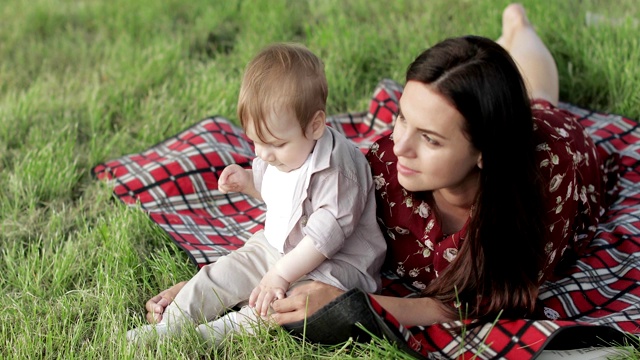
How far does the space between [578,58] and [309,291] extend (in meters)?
2.31

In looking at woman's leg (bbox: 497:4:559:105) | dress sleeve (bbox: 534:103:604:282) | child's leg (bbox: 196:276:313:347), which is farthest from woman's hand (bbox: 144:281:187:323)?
woman's leg (bbox: 497:4:559:105)

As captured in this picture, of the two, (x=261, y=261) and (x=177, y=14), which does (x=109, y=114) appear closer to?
(x=177, y=14)

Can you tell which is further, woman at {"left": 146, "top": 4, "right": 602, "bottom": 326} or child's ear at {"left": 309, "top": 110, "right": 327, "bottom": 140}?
child's ear at {"left": 309, "top": 110, "right": 327, "bottom": 140}

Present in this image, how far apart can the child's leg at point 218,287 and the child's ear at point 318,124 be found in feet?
1.48


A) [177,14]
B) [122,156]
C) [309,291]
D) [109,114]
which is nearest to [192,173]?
[122,156]

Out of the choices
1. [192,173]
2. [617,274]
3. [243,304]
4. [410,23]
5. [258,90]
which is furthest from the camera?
[410,23]

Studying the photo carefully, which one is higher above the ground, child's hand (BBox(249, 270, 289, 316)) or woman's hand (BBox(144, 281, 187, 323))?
child's hand (BBox(249, 270, 289, 316))

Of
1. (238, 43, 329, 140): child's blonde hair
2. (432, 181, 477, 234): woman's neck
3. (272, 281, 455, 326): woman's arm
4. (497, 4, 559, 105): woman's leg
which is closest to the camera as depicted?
(238, 43, 329, 140): child's blonde hair

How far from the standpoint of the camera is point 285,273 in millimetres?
2436

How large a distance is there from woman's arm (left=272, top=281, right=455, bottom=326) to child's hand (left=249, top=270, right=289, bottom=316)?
0.02 m

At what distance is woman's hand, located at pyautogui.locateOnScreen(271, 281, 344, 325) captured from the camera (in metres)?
2.38

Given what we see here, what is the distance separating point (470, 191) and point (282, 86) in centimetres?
67

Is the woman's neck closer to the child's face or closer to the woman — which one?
the woman

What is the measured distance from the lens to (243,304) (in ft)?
8.57
